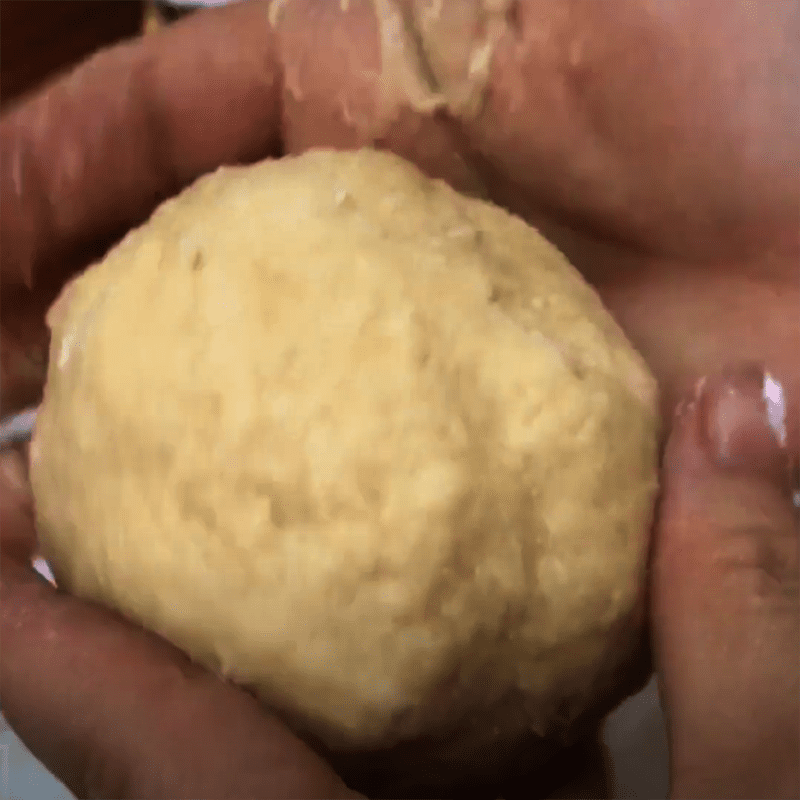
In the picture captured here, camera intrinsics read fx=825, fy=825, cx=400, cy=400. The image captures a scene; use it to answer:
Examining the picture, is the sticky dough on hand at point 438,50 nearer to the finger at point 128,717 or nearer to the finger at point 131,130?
the finger at point 131,130

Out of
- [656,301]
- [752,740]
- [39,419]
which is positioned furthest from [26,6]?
[752,740]

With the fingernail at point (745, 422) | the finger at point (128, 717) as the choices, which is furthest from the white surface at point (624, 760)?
the fingernail at point (745, 422)

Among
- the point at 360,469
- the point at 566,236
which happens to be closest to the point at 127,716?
the point at 360,469

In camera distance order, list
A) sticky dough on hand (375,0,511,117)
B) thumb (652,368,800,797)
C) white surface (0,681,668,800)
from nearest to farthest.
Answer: thumb (652,368,800,797) → white surface (0,681,668,800) → sticky dough on hand (375,0,511,117)

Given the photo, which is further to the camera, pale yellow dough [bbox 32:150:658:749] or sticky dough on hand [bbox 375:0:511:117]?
sticky dough on hand [bbox 375:0:511:117]

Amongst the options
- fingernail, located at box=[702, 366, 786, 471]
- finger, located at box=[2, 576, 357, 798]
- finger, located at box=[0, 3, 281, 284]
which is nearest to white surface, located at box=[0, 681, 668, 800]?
finger, located at box=[2, 576, 357, 798]

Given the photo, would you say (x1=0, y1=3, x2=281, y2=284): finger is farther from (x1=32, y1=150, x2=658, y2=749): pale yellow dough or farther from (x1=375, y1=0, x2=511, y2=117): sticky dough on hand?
(x1=32, y1=150, x2=658, y2=749): pale yellow dough

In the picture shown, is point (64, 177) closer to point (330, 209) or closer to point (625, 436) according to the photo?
point (330, 209)
